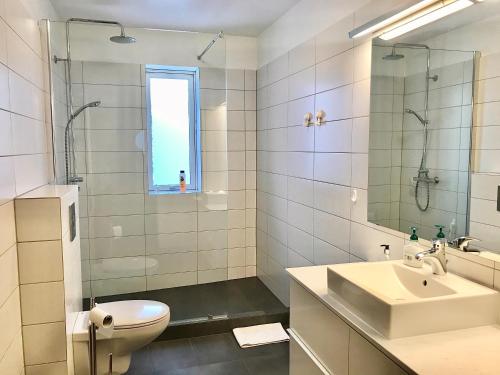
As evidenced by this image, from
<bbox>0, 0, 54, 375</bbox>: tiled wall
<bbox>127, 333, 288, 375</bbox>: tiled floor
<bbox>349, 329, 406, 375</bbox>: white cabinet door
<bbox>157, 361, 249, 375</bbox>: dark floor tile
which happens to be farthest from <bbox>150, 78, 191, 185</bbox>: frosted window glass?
<bbox>349, 329, 406, 375</bbox>: white cabinet door

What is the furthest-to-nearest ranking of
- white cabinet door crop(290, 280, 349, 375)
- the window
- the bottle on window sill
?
the bottle on window sill < the window < white cabinet door crop(290, 280, 349, 375)

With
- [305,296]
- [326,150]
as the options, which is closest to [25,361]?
[305,296]

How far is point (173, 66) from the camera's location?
3.23m

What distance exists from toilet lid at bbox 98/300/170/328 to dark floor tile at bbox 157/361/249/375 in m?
0.43

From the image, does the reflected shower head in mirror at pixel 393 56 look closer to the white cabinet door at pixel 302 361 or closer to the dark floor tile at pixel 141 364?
the white cabinet door at pixel 302 361

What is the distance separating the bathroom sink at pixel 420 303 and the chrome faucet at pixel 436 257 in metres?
0.02

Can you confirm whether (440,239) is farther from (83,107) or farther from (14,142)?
(83,107)

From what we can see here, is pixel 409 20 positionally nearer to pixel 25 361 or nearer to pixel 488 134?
pixel 488 134

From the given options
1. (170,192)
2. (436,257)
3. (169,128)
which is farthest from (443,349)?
(169,128)

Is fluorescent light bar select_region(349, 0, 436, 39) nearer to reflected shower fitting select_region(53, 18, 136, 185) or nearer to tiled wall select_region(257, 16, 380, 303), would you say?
tiled wall select_region(257, 16, 380, 303)

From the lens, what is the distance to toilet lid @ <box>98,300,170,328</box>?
216 cm

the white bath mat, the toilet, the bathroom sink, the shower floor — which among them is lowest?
the white bath mat

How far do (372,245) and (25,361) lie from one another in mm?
1736

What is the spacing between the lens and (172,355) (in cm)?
264
